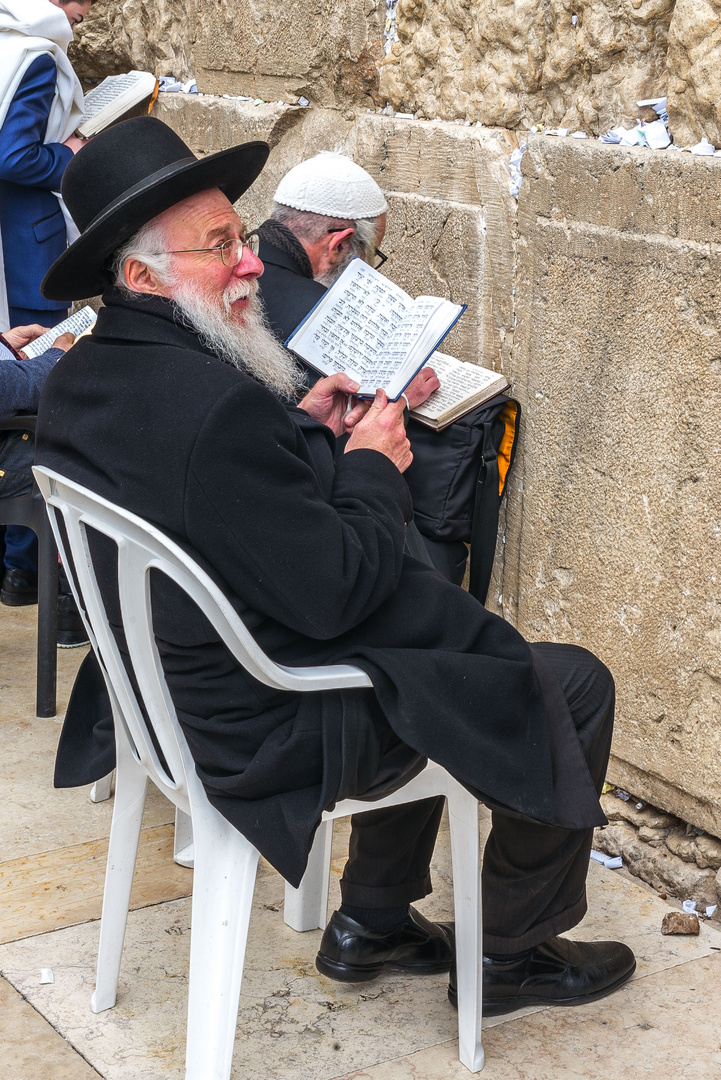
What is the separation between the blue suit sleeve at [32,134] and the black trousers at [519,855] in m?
2.98

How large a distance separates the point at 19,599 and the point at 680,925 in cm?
281

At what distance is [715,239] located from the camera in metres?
2.35

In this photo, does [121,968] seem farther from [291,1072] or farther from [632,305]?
[632,305]

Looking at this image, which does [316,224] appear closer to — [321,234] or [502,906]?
[321,234]

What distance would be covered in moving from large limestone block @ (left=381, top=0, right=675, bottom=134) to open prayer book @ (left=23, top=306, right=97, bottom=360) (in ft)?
3.73

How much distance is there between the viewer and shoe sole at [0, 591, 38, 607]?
438cm

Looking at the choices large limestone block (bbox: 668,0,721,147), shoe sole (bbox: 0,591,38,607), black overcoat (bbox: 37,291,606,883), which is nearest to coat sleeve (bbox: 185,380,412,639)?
black overcoat (bbox: 37,291,606,883)

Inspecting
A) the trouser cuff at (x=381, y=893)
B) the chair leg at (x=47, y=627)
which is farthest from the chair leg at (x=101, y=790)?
the trouser cuff at (x=381, y=893)

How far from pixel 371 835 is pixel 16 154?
3046mm

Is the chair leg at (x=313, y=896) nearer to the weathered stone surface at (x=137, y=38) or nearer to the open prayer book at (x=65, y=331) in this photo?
the open prayer book at (x=65, y=331)

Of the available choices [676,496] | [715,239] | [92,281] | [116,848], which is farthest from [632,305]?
[116,848]

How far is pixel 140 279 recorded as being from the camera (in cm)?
195

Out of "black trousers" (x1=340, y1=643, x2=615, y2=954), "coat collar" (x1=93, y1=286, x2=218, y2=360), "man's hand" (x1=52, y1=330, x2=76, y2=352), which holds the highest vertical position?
→ "coat collar" (x1=93, y1=286, x2=218, y2=360)

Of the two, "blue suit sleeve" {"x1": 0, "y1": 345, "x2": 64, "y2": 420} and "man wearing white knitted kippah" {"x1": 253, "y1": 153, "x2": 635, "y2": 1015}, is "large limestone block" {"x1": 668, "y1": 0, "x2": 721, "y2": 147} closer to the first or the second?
"man wearing white knitted kippah" {"x1": 253, "y1": 153, "x2": 635, "y2": 1015}
